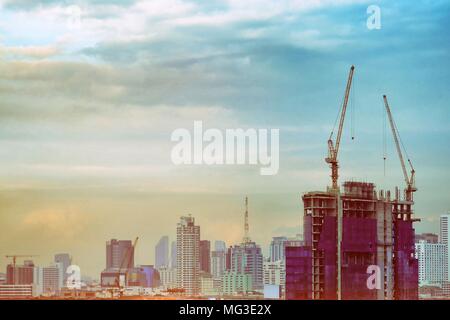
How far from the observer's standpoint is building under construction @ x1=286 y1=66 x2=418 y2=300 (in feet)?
48.4

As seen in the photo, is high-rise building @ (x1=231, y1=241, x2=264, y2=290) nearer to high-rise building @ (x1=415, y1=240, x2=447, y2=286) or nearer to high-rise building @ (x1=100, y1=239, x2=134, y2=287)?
high-rise building @ (x1=100, y1=239, x2=134, y2=287)

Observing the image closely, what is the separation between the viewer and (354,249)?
17.8m

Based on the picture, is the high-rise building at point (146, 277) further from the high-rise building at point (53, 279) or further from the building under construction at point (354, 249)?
the building under construction at point (354, 249)

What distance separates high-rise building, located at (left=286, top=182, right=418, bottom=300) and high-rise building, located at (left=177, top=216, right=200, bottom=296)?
389 cm

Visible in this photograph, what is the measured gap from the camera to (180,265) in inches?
408

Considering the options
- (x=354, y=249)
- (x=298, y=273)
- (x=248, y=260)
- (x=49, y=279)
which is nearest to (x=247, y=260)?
(x=248, y=260)

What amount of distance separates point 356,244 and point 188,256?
790 cm

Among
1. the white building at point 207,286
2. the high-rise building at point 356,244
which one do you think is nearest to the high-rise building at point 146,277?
the white building at point 207,286

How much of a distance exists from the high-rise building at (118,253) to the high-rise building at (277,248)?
1822 mm

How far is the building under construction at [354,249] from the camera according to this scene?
14.7m

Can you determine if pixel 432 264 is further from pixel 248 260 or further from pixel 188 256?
pixel 188 256

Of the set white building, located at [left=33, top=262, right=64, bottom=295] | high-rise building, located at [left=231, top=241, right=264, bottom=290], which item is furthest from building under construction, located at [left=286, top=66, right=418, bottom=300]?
white building, located at [left=33, top=262, right=64, bottom=295]
